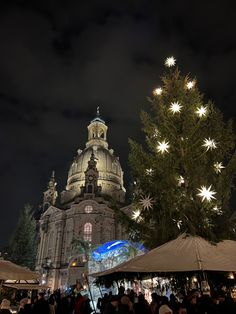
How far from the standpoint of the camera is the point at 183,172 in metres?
11.5

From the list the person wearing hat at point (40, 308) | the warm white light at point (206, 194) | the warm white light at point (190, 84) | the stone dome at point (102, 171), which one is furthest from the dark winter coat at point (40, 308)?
the stone dome at point (102, 171)

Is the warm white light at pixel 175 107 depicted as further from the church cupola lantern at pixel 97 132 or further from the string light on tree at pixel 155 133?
the church cupola lantern at pixel 97 132

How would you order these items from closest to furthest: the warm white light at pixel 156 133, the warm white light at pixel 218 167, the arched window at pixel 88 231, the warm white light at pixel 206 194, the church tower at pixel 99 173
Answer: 1. the warm white light at pixel 206 194
2. the warm white light at pixel 218 167
3. the warm white light at pixel 156 133
4. the arched window at pixel 88 231
5. the church tower at pixel 99 173

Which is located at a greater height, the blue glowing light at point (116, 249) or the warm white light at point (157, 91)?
the warm white light at point (157, 91)

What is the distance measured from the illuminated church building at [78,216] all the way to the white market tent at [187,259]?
43.2m

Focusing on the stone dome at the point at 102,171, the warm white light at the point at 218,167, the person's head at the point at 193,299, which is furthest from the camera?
the stone dome at the point at 102,171

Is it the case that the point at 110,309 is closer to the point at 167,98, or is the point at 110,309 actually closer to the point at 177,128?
the point at 177,128

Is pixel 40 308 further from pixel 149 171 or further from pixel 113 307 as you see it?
pixel 149 171

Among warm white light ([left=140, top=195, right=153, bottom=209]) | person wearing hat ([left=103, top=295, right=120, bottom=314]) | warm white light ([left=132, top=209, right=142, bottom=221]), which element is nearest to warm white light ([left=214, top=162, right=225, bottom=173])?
warm white light ([left=140, top=195, right=153, bottom=209])

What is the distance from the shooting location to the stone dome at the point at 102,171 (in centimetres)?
7106

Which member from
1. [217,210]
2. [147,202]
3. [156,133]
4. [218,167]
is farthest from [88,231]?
[217,210]

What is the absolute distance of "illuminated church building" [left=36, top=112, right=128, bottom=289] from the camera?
56594 mm

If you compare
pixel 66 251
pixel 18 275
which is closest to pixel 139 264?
pixel 18 275

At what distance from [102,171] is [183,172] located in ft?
204
